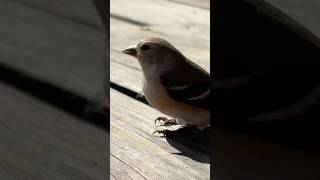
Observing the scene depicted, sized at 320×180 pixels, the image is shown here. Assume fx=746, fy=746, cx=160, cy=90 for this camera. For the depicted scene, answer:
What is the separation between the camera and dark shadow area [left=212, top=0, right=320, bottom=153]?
102 centimetres

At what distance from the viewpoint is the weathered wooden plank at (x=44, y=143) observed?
1.20 m

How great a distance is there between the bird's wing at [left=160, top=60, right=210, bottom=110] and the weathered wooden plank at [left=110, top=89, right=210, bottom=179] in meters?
0.15

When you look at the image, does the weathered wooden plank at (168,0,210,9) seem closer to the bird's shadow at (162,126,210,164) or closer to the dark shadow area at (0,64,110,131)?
the bird's shadow at (162,126,210,164)

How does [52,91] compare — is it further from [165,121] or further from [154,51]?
[154,51]

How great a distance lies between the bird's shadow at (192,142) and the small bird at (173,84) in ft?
0.13

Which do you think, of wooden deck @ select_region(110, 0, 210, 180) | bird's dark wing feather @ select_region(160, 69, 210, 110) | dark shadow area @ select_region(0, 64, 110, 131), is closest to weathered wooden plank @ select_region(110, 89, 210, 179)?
wooden deck @ select_region(110, 0, 210, 180)

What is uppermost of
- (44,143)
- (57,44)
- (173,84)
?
(57,44)

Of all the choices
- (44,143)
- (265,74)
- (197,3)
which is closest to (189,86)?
(44,143)

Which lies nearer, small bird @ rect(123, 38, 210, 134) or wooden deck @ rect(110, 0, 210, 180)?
wooden deck @ rect(110, 0, 210, 180)

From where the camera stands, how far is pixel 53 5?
1.15 meters

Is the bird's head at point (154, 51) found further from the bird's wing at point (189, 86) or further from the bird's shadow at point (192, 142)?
the bird's shadow at point (192, 142)

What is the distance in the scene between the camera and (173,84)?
203 centimetres

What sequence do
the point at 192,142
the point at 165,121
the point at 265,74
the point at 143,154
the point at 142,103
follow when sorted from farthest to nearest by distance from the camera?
the point at 142,103 < the point at 165,121 < the point at 192,142 < the point at 143,154 < the point at 265,74

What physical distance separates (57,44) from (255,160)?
1.16 ft
